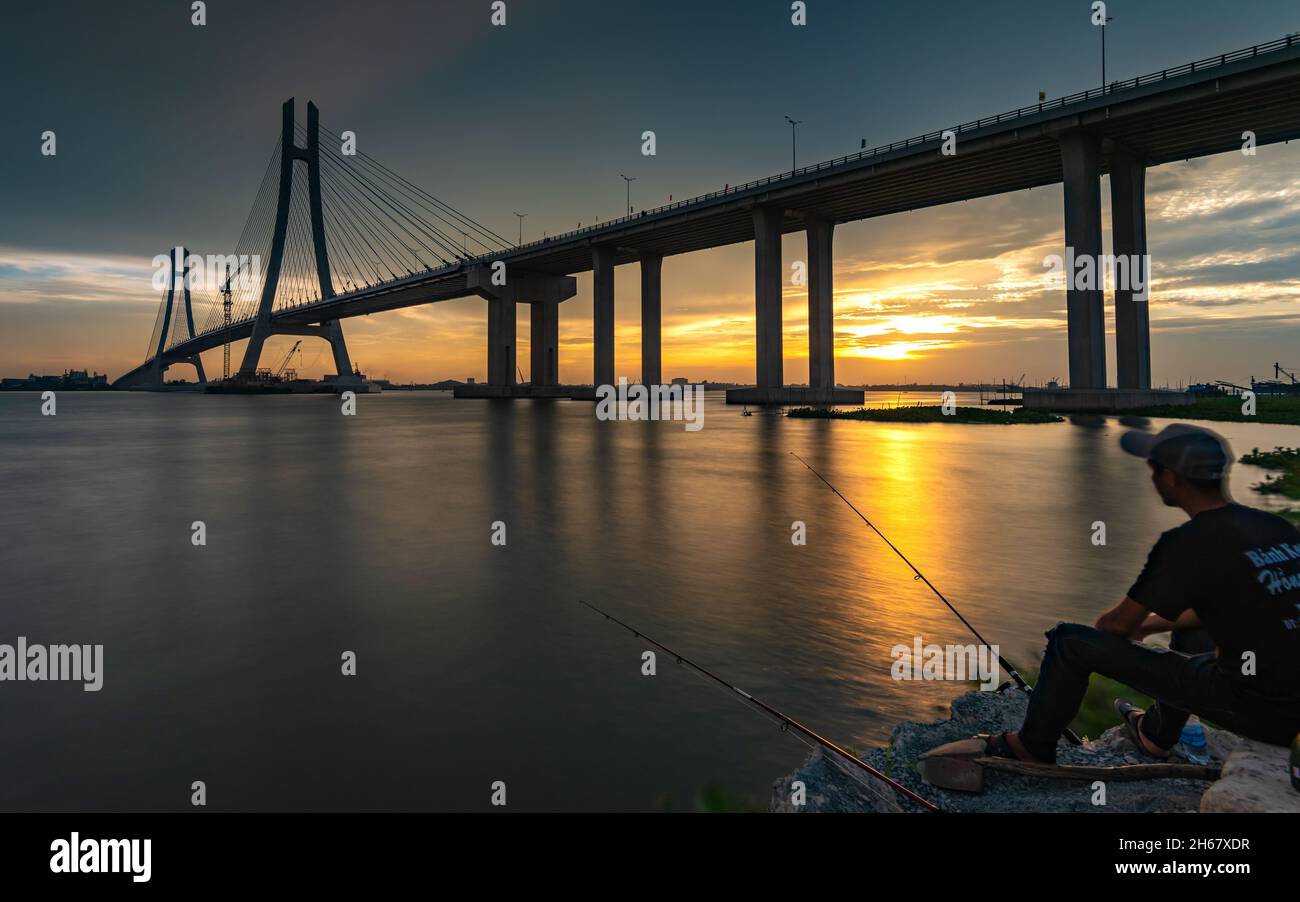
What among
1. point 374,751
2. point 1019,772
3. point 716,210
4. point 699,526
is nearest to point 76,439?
point 699,526

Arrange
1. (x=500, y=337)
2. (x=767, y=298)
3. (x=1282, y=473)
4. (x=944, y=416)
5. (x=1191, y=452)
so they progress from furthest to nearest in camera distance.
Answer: (x=500, y=337)
(x=767, y=298)
(x=944, y=416)
(x=1282, y=473)
(x=1191, y=452)

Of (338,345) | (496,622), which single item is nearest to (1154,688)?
(496,622)

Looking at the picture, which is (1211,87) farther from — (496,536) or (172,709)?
(172,709)

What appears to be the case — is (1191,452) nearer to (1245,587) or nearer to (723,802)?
(1245,587)

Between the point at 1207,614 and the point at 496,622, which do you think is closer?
the point at 1207,614
